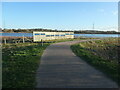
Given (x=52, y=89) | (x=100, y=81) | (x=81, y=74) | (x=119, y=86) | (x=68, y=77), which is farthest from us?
(x=81, y=74)

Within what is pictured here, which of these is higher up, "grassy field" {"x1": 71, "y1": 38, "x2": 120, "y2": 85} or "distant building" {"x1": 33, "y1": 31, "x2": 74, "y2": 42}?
"distant building" {"x1": 33, "y1": 31, "x2": 74, "y2": 42}

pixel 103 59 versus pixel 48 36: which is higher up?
pixel 48 36

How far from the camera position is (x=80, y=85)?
5578 millimetres

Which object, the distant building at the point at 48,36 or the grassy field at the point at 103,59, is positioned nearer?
the grassy field at the point at 103,59

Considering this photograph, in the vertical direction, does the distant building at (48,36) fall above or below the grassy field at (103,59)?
above

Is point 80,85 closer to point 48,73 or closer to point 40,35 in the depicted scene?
point 48,73

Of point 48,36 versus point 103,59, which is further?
point 48,36

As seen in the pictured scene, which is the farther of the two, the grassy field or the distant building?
the distant building

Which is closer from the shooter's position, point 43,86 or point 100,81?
point 43,86

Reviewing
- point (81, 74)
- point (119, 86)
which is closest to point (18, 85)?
point (81, 74)

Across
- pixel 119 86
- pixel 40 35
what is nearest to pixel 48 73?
pixel 119 86

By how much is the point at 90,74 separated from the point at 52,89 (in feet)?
7.83

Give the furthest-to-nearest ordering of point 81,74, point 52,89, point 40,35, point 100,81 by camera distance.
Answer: point 40,35, point 81,74, point 100,81, point 52,89

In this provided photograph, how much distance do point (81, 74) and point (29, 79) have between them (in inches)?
89.0
